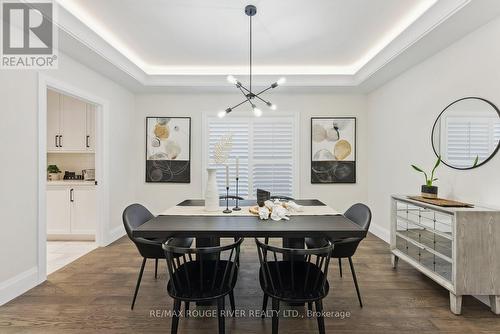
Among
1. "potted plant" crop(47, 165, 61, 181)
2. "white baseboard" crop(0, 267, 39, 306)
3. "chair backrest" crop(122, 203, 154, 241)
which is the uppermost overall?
"potted plant" crop(47, 165, 61, 181)

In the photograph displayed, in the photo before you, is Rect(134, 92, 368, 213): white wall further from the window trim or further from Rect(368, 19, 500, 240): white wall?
Rect(368, 19, 500, 240): white wall

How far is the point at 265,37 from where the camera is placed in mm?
3066

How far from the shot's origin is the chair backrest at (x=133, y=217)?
221 centimetres

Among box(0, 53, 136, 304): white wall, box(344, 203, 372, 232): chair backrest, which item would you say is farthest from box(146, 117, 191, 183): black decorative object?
box(344, 203, 372, 232): chair backrest

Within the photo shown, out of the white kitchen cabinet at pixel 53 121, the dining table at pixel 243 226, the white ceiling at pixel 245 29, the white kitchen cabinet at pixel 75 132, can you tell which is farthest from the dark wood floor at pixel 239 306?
the white ceiling at pixel 245 29

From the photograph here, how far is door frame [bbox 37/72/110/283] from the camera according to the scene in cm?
260

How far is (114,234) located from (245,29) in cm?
346

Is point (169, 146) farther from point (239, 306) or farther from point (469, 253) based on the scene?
point (469, 253)

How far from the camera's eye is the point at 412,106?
11.0 feet

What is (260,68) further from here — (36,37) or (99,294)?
(99,294)

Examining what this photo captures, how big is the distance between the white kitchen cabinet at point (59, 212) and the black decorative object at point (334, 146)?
157 inches

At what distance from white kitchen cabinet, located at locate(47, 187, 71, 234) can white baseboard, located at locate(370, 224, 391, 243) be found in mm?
4815

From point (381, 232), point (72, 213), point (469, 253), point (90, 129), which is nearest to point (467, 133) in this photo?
point (469, 253)

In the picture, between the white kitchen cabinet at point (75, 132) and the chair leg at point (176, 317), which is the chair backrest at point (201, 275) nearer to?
the chair leg at point (176, 317)
